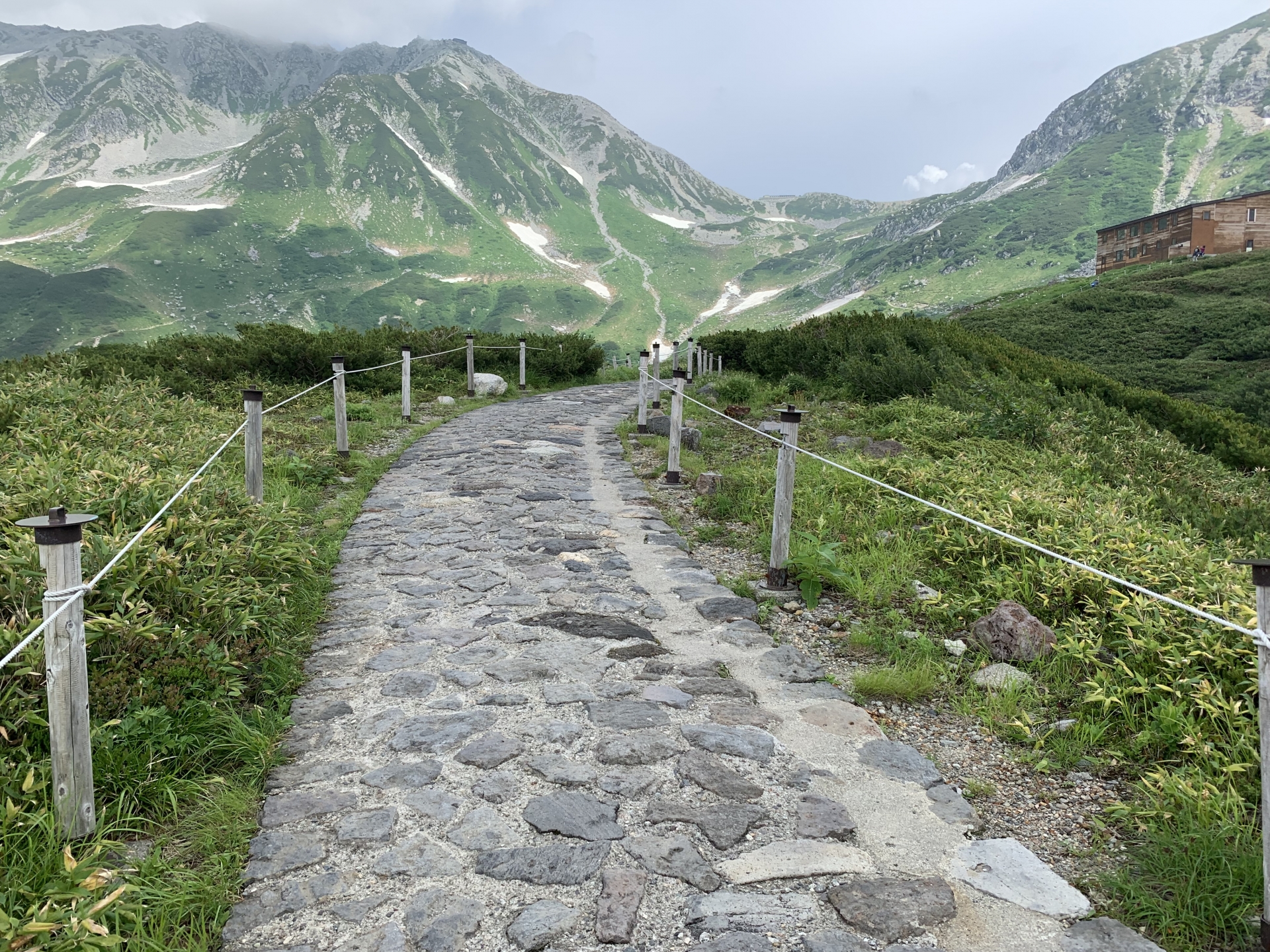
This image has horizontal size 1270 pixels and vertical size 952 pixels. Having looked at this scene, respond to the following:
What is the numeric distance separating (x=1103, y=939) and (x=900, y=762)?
1185mm

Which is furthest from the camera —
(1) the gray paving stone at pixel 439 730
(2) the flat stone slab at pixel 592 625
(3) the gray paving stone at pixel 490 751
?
(2) the flat stone slab at pixel 592 625

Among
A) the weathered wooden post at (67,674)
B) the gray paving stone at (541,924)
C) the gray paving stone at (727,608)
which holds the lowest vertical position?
the gray paving stone at (541,924)

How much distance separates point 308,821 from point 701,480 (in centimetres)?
638

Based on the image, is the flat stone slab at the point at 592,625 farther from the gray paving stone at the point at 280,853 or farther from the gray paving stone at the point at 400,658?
the gray paving stone at the point at 280,853

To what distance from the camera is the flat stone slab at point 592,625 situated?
4.96m

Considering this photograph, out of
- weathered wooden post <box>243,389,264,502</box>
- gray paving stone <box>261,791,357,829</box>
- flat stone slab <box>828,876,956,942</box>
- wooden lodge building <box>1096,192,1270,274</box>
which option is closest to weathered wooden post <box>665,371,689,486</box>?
weathered wooden post <box>243,389,264,502</box>

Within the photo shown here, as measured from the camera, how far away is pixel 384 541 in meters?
6.85

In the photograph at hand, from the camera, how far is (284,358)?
17.0 m

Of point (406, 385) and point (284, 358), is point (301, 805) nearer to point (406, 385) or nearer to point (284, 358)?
point (406, 385)

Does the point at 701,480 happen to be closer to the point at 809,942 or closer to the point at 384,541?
the point at 384,541

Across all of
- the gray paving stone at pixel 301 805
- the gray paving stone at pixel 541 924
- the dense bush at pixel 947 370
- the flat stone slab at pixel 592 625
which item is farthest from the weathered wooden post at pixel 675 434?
the gray paving stone at pixel 541 924

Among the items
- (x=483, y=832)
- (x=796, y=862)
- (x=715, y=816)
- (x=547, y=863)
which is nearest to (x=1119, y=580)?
(x=796, y=862)

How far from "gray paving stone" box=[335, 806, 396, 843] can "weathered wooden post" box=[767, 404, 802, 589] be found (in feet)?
11.8

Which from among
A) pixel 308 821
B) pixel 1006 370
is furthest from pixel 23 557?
pixel 1006 370
